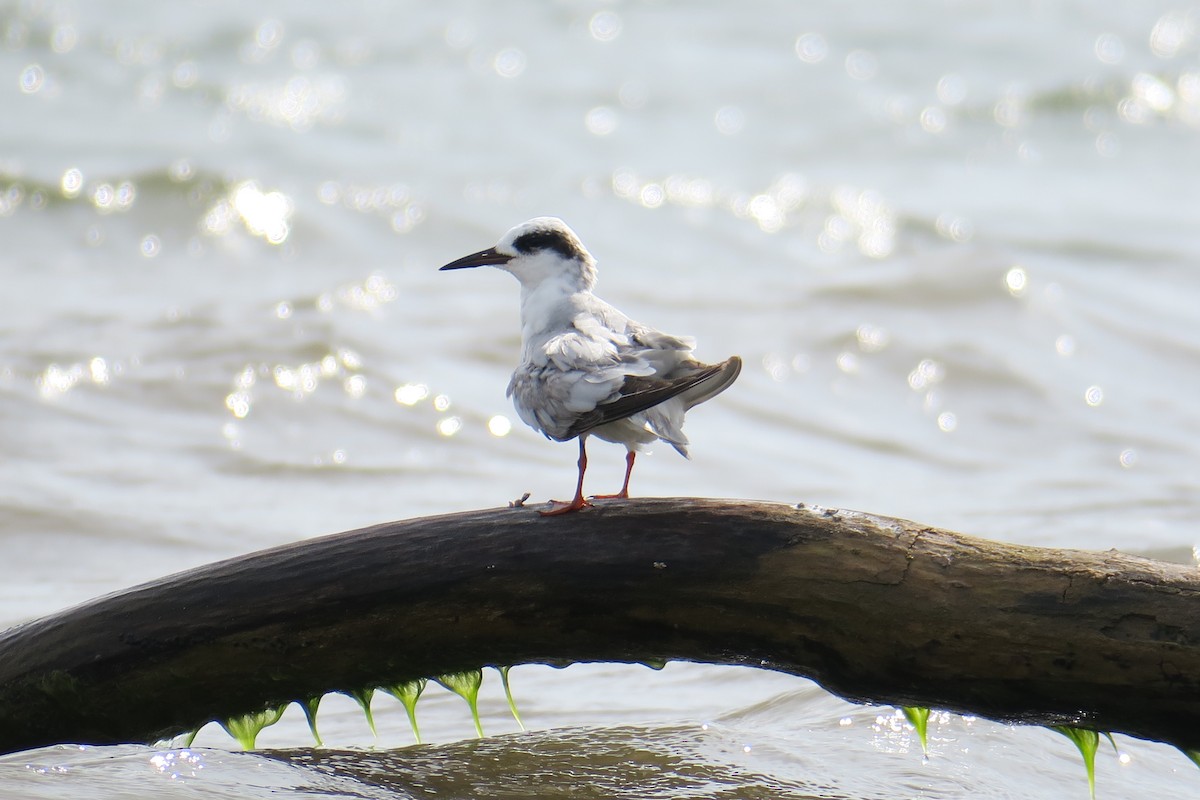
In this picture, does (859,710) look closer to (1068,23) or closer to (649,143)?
(649,143)

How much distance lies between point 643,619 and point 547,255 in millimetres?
1628

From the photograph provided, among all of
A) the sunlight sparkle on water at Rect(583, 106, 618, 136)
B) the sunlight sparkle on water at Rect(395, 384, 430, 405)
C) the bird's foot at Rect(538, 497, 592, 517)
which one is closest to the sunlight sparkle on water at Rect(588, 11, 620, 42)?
the sunlight sparkle on water at Rect(583, 106, 618, 136)

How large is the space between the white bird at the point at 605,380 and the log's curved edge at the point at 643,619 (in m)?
0.25

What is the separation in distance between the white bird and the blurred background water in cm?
112

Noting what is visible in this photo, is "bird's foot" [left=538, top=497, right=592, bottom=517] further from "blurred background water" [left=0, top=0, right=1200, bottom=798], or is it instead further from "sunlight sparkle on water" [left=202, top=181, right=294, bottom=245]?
"sunlight sparkle on water" [left=202, top=181, right=294, bottom=245]

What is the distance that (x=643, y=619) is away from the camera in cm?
355

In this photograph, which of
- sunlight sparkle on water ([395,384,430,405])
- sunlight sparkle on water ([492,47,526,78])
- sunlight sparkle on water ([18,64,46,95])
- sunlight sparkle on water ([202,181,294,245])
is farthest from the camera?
sunlight sparkle on water ([492,47,526,78])

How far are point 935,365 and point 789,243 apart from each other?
3.48 metres

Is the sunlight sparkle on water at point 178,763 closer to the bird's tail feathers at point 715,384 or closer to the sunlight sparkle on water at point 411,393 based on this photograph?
the bird's tail feathers at point 715,384

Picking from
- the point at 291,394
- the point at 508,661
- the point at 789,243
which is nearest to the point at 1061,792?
the point at 508,661

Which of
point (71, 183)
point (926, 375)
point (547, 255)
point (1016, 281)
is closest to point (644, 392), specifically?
point (547, 255)

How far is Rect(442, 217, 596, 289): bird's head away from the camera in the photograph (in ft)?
15.6

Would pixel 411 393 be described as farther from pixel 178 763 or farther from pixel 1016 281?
pixel 1016 281

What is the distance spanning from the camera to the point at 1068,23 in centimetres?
2188
